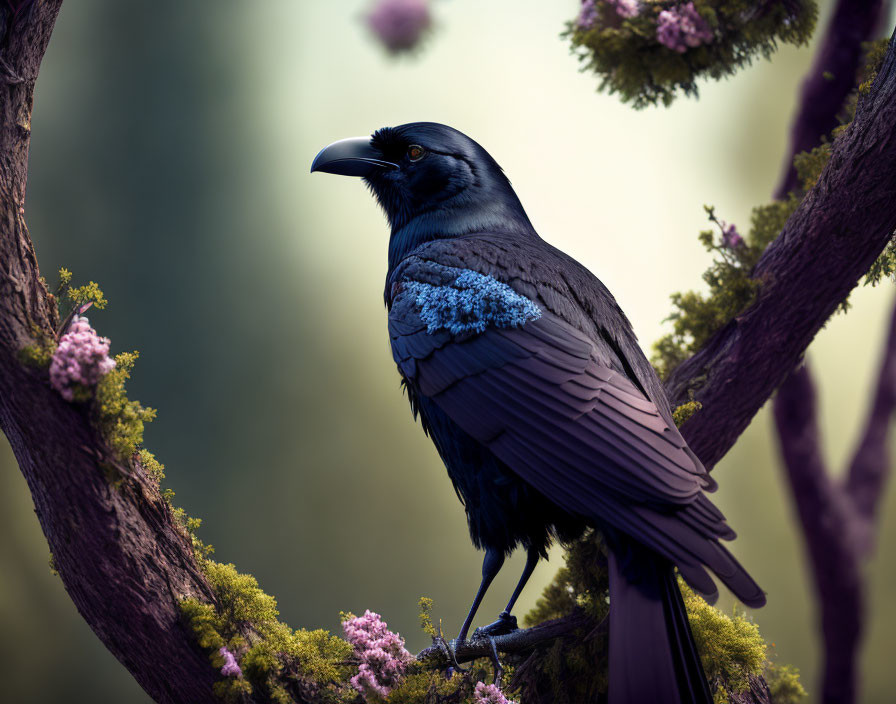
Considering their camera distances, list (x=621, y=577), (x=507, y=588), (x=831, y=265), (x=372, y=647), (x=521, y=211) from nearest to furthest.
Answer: (x=621, y=577), (x=372, y=647), (x=831, y=265), (x=521, y=211), (x=507, y=588)

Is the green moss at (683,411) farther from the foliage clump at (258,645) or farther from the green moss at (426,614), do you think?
the foliage clump at (258,645)

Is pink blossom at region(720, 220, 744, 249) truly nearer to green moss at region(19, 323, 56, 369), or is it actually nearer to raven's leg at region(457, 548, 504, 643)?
raven's leg at region(457, 548, 504, 643)

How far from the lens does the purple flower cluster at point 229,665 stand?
177 cm

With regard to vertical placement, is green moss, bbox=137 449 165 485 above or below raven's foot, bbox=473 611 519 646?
above

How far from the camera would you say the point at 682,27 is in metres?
2.83

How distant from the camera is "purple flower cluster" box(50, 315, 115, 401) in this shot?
5.51 feet

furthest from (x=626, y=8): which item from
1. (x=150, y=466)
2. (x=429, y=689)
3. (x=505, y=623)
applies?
(x=429, y=689)

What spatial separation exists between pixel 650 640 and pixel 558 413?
519 mm

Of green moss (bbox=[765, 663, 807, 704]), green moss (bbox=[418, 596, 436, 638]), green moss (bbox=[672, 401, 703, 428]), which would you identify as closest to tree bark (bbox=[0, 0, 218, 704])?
green moss (bbox=[418, 596, 436, 638])

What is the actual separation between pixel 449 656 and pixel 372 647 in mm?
243

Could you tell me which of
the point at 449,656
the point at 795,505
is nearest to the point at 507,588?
the point at 795,505

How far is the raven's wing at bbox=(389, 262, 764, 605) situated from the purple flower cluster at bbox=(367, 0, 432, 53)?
254 centimetres

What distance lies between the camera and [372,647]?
196 cm

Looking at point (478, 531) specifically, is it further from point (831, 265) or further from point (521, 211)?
point (831, 265)
